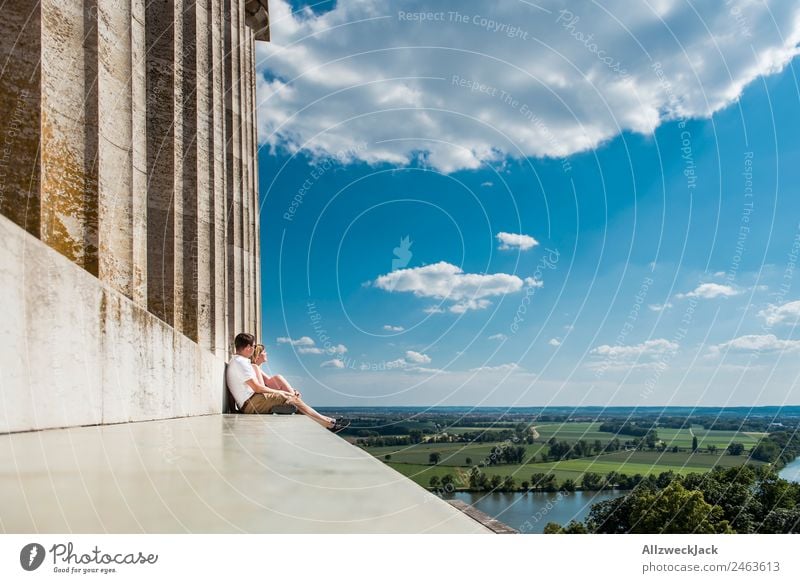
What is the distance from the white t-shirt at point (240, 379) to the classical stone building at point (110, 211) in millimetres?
289

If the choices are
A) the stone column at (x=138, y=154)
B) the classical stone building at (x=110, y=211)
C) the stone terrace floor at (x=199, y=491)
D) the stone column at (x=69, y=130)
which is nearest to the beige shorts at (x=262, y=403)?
the classical stone building at (x=110, y=211)

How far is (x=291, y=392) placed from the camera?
1176 centimetres

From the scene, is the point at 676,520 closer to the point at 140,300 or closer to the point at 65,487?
the point at 140,300

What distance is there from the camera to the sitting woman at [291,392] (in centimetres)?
1064

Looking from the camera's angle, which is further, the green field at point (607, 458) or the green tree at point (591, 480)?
the green tree at point (591, 480)

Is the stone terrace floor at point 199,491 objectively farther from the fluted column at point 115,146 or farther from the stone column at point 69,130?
the fluted column at point 115,146

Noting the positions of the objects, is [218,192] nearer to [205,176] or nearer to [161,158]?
[205,176]

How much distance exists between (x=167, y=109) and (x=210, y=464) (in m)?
7.47

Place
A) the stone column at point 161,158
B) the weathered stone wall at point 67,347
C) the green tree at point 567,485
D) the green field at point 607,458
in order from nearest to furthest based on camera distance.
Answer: the weathered stone wall at point 67,347 → the stone column at point 161,158 → the green tree at point 567,485 → the green field at point 607,458

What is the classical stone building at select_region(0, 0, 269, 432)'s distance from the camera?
4707 millimetres

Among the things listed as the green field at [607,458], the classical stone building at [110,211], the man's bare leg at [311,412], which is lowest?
the green field at [607,458]

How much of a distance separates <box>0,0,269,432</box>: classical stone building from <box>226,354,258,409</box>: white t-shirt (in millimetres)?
289

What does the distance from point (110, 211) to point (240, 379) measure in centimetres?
433
